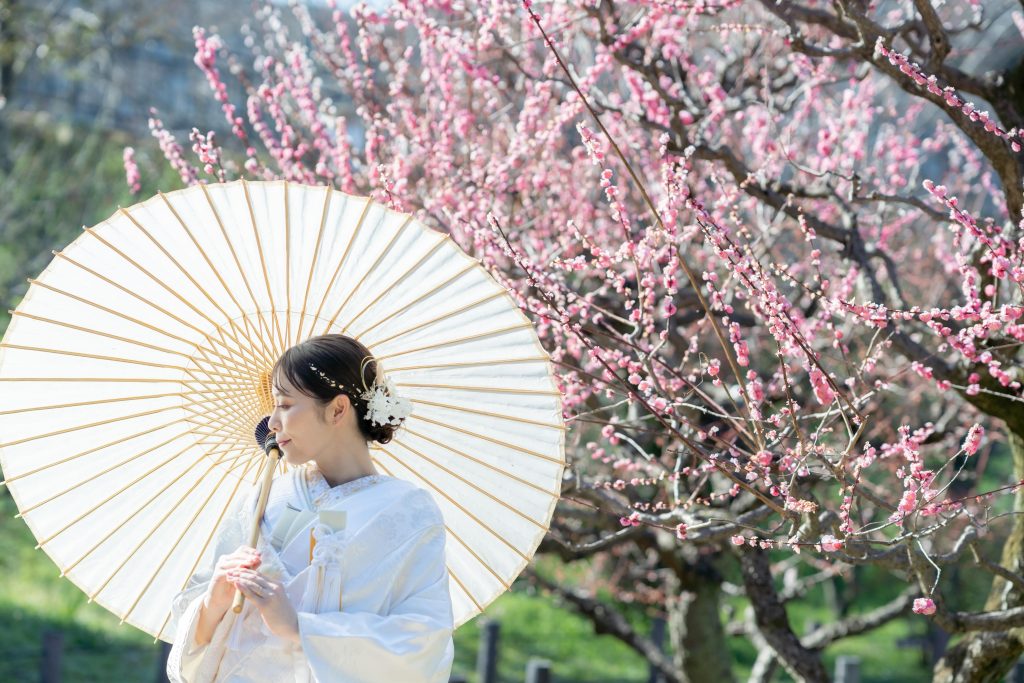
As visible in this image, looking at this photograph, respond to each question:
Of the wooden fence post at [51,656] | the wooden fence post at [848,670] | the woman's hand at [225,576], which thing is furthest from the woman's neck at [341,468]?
the wooden fence post at [848,670]

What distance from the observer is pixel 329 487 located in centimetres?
247

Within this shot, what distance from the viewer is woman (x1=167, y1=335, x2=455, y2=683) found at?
223cm

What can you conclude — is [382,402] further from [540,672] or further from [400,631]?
[540,672]

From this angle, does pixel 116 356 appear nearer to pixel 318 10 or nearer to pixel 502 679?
pixel 502 679

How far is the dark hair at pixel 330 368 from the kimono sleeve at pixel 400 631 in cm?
32

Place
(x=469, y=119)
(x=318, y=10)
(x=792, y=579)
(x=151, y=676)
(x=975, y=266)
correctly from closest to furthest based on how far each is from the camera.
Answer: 1. (x=975, y=266)
2. (x=469, y=119)
3. (x=792, y=579)
4. (x=151, y=676)
5. (x=318, y=10)

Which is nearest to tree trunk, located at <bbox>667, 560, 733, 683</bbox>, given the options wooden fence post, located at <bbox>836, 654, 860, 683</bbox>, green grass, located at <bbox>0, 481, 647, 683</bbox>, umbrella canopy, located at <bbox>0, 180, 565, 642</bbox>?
wooden fence post, located at <bbox>836, 654, 860, 683</bbox>

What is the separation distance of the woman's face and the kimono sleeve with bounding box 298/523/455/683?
28 cm

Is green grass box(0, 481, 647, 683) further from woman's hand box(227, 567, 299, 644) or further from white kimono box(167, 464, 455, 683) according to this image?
woman's hand box(227, 567, 299, 644)

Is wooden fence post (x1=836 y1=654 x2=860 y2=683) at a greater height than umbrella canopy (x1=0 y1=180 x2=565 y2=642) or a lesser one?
lesser

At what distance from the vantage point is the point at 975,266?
3.63m

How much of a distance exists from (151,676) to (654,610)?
3607 mm

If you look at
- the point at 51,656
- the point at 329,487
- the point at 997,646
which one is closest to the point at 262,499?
the point at 329,487

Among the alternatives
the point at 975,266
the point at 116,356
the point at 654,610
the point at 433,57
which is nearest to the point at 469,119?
the point at 433,57
